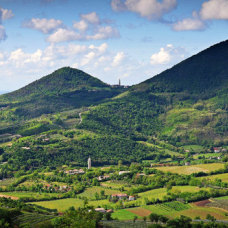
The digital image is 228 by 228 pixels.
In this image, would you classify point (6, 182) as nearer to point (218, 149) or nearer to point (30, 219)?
point (30, 219)

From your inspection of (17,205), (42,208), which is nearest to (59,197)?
(42,208)

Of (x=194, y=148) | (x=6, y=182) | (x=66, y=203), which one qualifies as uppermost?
(x=194, y=148)

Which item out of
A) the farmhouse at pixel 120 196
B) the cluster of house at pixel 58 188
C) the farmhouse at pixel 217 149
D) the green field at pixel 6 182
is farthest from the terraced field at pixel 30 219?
the farmhouse at pixel 217 149

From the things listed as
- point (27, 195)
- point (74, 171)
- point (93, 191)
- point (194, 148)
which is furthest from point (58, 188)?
point (194, 148)

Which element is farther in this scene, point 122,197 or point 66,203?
point 122,197

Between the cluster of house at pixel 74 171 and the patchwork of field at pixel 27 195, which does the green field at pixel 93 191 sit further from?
the cluster of house at pixel 74 171

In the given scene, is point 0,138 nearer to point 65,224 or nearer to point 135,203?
point 135,203

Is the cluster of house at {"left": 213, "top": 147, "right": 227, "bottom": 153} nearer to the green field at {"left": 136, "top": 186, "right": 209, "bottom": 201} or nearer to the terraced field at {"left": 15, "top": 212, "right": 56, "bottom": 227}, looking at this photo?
the green field at {"left": 136, "top": 186, "right": 209, "bottom": 201}

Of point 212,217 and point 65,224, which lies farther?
point 212,217

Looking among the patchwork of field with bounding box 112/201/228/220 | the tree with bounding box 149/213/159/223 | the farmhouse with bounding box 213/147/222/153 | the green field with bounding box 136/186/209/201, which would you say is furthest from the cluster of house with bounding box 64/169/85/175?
the farmhouse with bounding box 213/147/222/153
